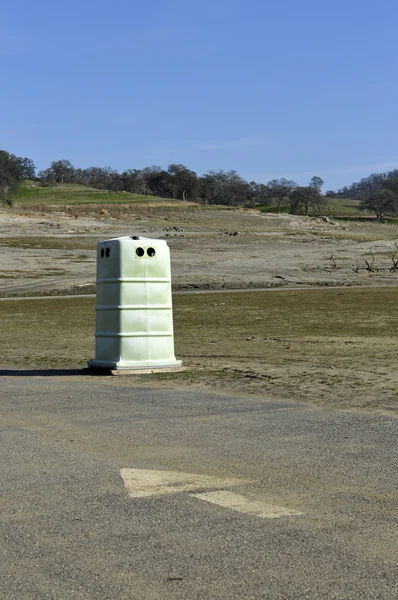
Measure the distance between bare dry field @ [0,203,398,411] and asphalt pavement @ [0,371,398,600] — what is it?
2.19 metres

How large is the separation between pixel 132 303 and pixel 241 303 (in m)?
20.3

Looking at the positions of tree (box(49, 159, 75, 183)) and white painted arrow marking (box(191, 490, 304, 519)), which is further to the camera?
tree (box(49, 159, 75, 183))

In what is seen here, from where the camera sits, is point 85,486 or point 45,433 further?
point 45,433

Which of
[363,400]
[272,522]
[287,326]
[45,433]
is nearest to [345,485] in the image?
[272,522]

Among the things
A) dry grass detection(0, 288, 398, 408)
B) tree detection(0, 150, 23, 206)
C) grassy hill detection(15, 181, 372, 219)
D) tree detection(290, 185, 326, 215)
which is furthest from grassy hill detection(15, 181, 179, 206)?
dry grass detection(0, 288, 398, 408)

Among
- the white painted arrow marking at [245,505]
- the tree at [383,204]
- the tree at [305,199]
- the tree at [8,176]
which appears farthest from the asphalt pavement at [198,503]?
the tree at [305,199]

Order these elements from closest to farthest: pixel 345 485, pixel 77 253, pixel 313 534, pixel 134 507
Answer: pixel 313 534 < pixel 134 507 < pixel 345 485 < pixel 77 253

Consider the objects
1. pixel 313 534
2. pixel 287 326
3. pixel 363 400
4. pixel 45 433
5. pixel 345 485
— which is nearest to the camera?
pixel 313 534

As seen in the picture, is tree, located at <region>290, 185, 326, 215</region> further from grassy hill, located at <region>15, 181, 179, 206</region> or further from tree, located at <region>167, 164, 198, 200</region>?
grassy hill, located at <region>15, 181, 179, 206</region>

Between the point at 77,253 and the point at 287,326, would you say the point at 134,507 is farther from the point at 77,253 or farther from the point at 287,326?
the point at 77,253

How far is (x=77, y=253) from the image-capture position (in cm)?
5772

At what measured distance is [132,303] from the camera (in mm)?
13977

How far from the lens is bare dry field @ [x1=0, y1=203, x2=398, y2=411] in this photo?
13.5 metres

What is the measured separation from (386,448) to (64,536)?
130 inches
